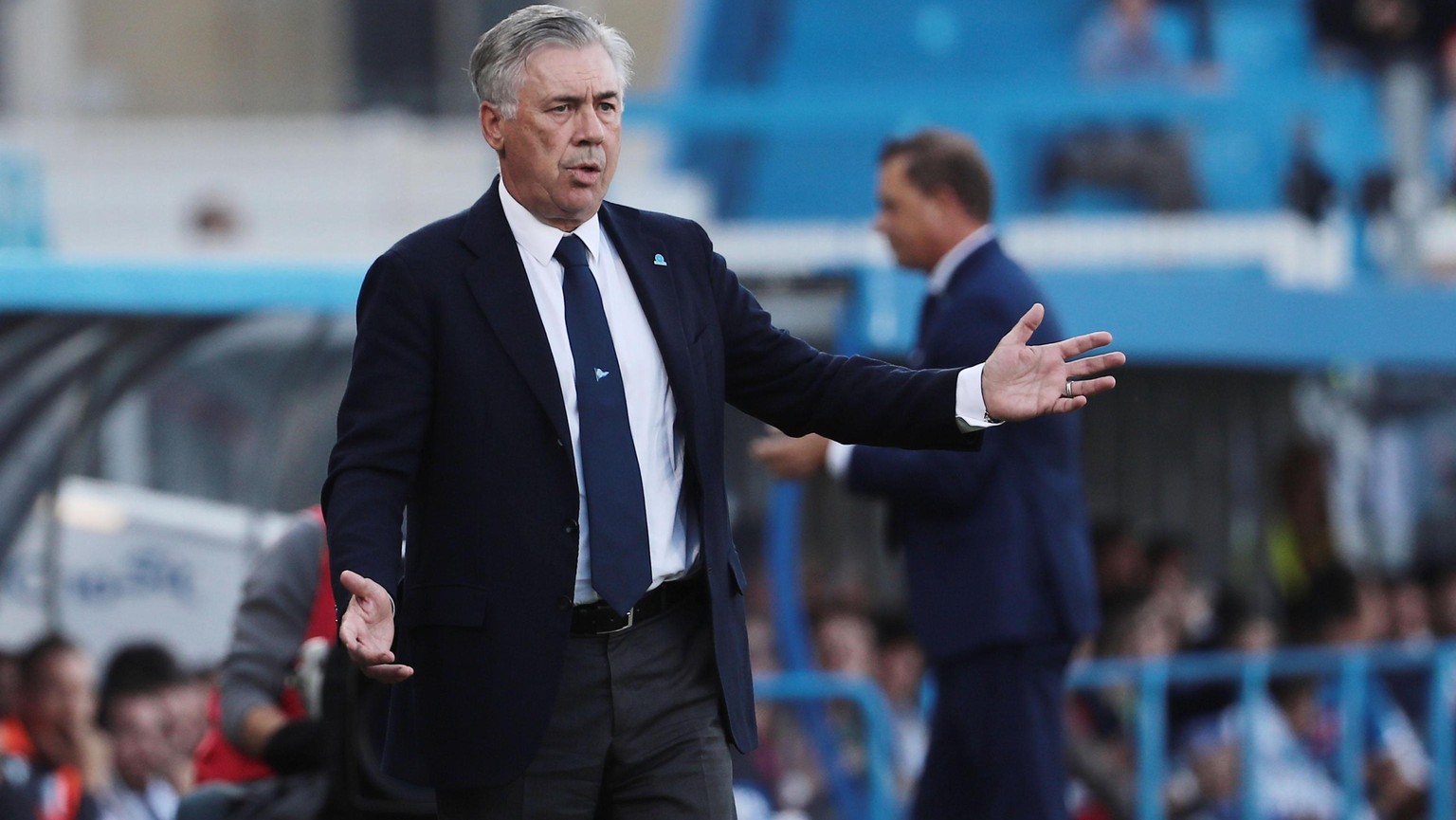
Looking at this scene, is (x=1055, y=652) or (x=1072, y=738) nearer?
(x=1055, y=652)

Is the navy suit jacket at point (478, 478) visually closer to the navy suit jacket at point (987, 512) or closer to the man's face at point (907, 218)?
the navy suit jacket at point (987, 512)

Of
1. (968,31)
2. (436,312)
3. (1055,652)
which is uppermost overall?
(968,31)

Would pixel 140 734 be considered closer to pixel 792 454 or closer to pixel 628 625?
pixel 792 454

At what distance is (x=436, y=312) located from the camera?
140 inches

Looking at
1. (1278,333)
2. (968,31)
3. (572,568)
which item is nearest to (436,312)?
(572,568)

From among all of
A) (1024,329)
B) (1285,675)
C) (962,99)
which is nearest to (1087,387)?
→ (1024,329)

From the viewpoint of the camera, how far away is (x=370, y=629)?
3.29 m

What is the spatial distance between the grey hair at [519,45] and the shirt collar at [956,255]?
6.37 ft

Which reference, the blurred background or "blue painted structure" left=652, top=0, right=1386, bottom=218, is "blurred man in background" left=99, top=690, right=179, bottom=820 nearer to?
the blurred background

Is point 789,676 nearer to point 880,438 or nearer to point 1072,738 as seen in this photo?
point 1072,738

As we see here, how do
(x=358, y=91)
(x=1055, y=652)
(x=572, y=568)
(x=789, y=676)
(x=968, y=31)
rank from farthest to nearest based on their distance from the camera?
(x=358, y=91) → (x=968, y=31) → (x=789, y=676) → (x=1055, y=652) → (x=572, y=568)

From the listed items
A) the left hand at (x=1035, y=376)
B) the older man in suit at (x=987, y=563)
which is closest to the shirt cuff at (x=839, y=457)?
the older man in suit at (x=987, y=563)

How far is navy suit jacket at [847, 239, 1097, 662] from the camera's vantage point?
17.0 feet

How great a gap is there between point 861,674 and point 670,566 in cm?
522
